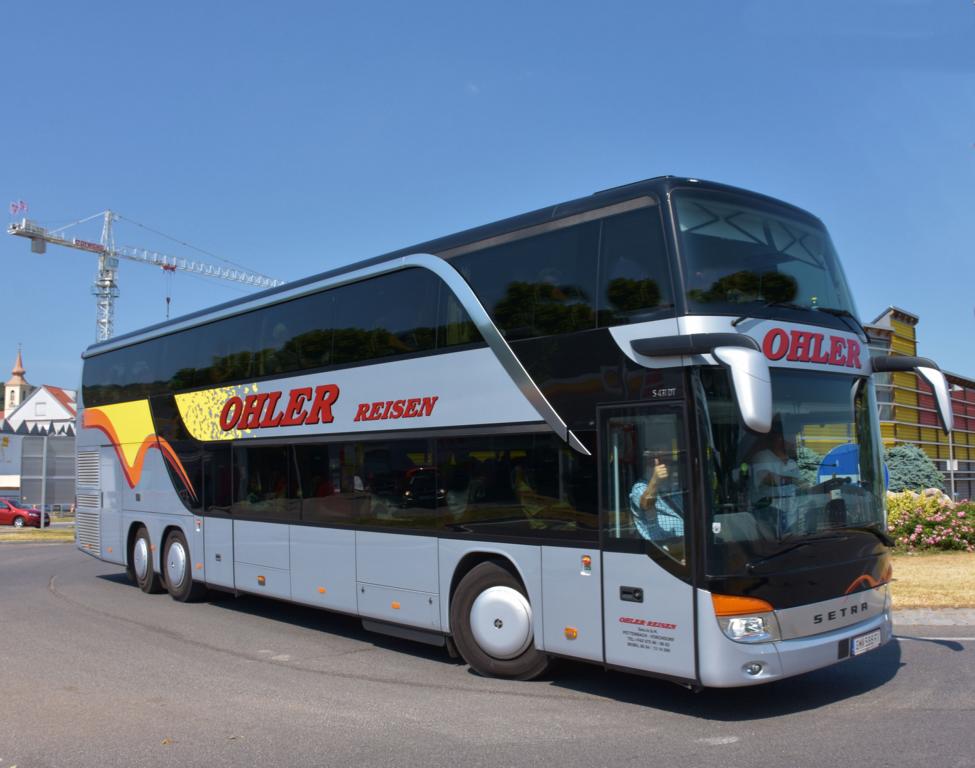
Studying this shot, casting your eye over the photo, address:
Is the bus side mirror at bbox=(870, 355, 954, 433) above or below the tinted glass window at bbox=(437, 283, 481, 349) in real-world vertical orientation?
below

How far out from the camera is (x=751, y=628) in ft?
20.8

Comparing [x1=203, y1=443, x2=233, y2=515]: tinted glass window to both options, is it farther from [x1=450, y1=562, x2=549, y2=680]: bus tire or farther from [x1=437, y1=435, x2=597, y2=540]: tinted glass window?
[x1=450, y1=562, x2=549, y2=680]: bus tire

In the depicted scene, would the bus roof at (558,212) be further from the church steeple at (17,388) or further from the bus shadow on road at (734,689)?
the church steeple at (17,388)

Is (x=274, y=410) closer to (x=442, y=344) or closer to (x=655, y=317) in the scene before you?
(x=442, y=344)

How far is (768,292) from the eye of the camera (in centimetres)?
701

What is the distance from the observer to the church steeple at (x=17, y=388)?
128m

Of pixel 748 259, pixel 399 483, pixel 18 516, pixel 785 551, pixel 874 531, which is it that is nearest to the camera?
pixel 785 551

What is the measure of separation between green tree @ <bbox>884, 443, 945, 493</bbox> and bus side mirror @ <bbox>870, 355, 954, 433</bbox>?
56.4 ft

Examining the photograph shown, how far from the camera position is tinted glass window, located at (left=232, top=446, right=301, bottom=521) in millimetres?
11172

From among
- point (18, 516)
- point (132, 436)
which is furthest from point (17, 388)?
point (132, 436)

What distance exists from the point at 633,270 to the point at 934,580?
9.52 metres

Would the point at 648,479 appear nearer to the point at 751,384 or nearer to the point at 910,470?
the point at 751,384

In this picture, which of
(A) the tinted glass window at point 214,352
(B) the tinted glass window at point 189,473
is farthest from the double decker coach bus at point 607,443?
(B) the tinted glass window at point 189,473

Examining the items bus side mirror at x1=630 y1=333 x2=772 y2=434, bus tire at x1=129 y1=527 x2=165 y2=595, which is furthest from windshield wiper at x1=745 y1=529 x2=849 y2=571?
bus tire at x1=129 y1=527 x2=165 y2=595
